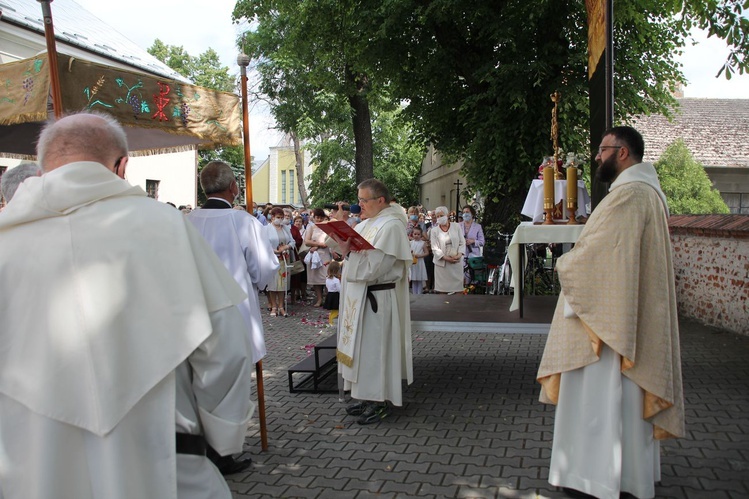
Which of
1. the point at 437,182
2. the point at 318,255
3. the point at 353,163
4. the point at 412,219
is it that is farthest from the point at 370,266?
the point at 353,163

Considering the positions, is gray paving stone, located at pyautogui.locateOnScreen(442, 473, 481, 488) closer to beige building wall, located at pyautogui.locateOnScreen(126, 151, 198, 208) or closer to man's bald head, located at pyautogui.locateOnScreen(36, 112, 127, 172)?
man's bald head, located at pyautogui.locateOnScreen(36, 112, 127, 172)

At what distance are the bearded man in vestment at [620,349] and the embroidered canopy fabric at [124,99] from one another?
306cm

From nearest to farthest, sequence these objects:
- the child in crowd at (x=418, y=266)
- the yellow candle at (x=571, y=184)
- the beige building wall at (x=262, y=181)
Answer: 1. the yellow candle at (x=571, y=184)
2. the child in crowd at (x=418, y=266)
3. the beige building wall at (x=262, y=181)

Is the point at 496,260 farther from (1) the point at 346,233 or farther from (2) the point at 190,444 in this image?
(2) the point at 190,444

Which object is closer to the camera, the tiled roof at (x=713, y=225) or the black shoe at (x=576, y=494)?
the black shoe at (x=576, y=494)

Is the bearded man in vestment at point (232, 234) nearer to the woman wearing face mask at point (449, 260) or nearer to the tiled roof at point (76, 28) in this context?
the woman wearing face mask at point (449, 260)

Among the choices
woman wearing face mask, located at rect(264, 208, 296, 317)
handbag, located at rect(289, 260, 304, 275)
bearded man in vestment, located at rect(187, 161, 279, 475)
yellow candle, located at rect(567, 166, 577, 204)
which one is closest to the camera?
A: bearded man in vestment, located at rect(187, 161, 279, 475)

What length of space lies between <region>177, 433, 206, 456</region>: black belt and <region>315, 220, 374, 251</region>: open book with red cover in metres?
3.27

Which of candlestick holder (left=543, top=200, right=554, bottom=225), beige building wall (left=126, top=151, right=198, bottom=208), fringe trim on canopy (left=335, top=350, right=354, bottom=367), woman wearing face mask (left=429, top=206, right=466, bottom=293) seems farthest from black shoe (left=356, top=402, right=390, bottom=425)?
beige building wall (left=126, top=151, right=198, bottom=208)

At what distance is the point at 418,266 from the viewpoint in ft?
41.8

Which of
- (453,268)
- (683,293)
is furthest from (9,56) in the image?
(683,293)

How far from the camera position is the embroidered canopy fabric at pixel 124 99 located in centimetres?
420

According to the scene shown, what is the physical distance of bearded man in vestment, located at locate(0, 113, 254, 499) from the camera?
182 centimetres

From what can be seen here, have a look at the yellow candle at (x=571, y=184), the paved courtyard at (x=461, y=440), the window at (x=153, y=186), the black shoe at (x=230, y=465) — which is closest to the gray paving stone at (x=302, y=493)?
the paved courtyard at (x=461, y=440)
